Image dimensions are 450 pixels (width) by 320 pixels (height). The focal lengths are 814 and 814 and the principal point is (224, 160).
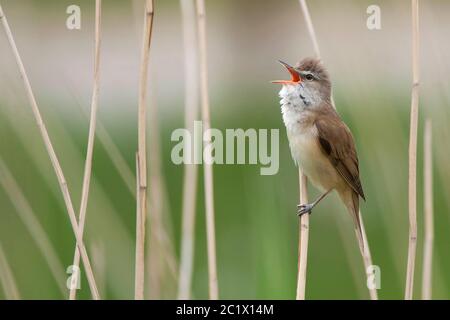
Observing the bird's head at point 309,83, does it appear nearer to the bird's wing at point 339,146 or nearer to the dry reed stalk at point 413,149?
the bird's wing at point 339,146

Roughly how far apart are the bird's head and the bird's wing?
12 cm

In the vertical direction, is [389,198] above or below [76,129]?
below

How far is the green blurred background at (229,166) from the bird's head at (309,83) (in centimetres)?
37

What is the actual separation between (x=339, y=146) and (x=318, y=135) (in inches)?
5.5

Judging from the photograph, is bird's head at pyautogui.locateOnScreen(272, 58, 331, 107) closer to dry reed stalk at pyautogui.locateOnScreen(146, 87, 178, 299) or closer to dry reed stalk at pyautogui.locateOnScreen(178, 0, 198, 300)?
dry reed stalk at pyautogui.locateOnScreen(178, 0, 198, 300)

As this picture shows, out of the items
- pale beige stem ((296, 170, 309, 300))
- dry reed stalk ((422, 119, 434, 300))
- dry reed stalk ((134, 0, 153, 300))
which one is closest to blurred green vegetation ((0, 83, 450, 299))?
pale beige stem ((296, 170, 309, 300))

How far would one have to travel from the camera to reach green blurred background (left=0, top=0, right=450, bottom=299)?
390cm

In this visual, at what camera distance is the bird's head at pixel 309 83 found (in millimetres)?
3725

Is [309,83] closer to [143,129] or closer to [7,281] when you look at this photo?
[143,129]

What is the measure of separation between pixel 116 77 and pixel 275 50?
6.24 feet

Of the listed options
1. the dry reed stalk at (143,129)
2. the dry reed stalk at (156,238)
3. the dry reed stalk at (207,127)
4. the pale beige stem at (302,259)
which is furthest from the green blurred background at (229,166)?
the dry reed stalk at (143,129)
